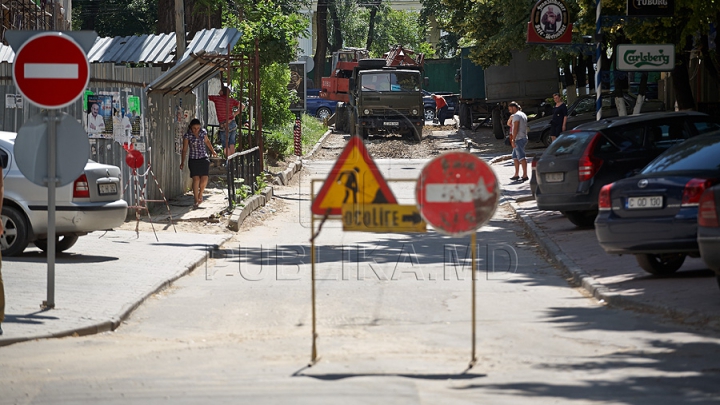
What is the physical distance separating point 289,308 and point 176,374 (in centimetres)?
321

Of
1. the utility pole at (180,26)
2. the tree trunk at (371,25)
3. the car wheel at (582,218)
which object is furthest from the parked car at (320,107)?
the car wheel at (582,218)

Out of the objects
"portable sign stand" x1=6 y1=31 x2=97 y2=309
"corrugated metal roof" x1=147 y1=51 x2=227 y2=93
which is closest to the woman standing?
"corrugated metal roof" x1=147 y1=51 x2=227 y2=93

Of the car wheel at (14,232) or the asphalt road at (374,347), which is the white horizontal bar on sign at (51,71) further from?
the car wheel at (14,232)

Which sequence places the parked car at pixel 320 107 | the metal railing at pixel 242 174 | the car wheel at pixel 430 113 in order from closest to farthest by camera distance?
the metal railing at pixel 242 174, the parked car at pixel 320 107, the car wheel at pixel 430 113

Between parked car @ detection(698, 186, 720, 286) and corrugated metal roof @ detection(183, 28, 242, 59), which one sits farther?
corrugated metal roof @ detection(183, 28, 242, 59)

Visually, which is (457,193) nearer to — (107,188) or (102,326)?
(102,326)

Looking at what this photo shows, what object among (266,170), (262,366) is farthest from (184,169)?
(262,366)

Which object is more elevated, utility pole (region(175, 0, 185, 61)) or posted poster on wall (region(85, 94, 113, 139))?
utility pole (region(175, 0, 185, 61))

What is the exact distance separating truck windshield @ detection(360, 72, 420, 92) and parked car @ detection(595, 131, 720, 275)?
27.6m

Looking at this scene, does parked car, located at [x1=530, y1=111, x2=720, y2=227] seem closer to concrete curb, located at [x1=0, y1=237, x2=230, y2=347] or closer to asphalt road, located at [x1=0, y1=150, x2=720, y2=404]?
asphalt road, located at [x1=0, y1=150, x2=720, y2=404]

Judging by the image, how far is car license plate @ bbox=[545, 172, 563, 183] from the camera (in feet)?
53.4

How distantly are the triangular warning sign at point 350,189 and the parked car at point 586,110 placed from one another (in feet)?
77.8

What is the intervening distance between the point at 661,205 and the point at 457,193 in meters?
4.19

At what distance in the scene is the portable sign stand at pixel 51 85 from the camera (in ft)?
31.7
